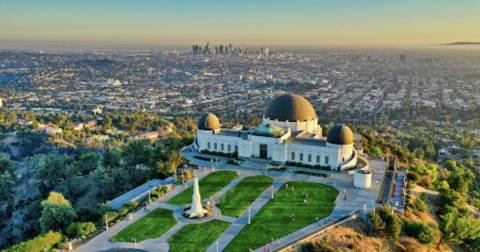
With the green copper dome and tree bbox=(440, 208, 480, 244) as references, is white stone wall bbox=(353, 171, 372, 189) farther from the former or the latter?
the green copper dome

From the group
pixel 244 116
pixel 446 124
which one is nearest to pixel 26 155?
pixel 244 116

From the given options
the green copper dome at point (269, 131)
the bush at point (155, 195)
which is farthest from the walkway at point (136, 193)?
the green copper dome at point (269, 131)

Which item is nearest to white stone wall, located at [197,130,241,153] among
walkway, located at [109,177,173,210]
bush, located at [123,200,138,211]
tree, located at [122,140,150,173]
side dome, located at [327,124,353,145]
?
tree, located at [122,140,150,173]

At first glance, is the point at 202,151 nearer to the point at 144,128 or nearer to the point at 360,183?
the point at 360,183

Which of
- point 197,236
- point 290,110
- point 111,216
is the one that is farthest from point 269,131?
point 111,216

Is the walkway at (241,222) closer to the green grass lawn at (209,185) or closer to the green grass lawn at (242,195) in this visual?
the green grass lawn at (242,195)

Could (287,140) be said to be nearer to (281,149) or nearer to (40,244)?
(281,149)

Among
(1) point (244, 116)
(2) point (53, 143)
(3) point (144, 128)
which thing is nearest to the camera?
(2) point (53, 143)
